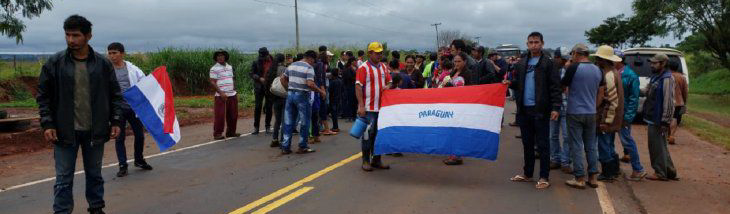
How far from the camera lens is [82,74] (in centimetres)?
493

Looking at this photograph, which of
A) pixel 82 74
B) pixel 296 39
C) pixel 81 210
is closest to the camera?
pixel 82 74

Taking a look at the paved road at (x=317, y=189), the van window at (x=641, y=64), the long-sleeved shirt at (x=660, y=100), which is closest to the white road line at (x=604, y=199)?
the paved road at (x=317, y=189)

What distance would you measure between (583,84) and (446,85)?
228cm

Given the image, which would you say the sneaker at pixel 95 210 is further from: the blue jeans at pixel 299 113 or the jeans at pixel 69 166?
the blue jeans at pixel 299 113

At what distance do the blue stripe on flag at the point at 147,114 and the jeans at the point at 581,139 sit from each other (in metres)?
Answer: 4.71

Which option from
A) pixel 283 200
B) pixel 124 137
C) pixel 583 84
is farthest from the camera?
pixel 124 137

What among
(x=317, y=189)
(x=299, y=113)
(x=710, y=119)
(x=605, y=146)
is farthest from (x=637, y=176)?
(x=710, y=119)

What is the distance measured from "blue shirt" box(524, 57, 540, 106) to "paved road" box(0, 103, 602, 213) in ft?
3.39

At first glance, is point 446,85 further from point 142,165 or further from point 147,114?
point 142,165

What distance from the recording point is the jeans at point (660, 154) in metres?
7.12

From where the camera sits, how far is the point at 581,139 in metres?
6.67

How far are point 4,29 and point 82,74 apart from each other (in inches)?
325

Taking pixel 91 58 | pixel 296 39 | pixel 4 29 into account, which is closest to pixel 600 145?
pixel 91 58

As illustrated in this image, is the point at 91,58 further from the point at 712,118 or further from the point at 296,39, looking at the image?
the point at 296,39
